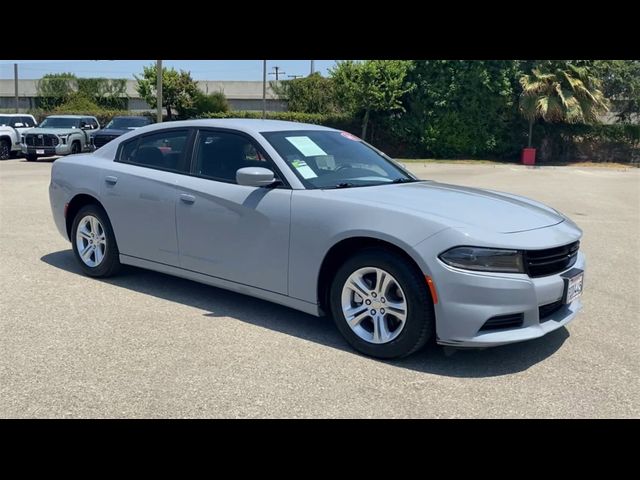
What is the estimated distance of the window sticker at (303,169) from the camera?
475 cm

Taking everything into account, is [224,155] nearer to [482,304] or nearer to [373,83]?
[482,304]

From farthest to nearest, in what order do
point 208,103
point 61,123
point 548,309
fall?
point 208,103 → point 61,123 → point 548,309

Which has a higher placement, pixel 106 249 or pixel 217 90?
pixel 217 90

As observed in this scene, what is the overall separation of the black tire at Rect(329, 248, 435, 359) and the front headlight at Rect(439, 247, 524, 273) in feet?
0.80

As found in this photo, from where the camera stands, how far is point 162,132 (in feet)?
18.8

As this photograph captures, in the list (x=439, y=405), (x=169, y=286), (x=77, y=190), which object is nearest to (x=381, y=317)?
(x=439, y=405)

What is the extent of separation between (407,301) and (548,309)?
3.22ft

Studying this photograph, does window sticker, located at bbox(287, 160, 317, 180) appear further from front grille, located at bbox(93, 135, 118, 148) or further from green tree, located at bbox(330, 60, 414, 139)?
green tree, located at bbox(330, 60, 414, 139)

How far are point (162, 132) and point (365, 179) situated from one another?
81.9 inches

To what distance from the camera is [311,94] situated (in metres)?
37.4

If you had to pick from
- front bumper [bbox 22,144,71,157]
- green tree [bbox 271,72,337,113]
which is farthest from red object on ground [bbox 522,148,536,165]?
front bumper [bbox 22,144,71,157]

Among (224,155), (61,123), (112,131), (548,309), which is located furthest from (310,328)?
(61,123)

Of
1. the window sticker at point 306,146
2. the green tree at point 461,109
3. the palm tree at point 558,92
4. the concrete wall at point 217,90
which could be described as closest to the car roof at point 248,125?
the window sticker at point 306,146
